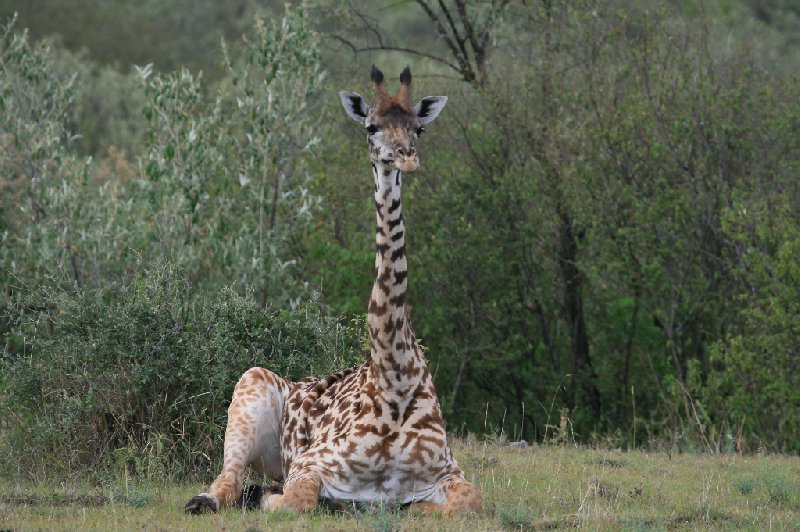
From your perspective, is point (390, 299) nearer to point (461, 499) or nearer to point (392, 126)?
point (392, 126)

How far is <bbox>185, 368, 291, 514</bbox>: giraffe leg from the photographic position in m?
9.42

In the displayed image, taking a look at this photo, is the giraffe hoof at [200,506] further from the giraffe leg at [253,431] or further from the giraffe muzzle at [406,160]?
the giraffe muzzle at [406,160]

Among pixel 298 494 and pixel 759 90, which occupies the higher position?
pixel 759 90

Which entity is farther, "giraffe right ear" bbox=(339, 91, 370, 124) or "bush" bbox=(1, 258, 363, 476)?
"bush" bbox=(1, 258, 363, 476)

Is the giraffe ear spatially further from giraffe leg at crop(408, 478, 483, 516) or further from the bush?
the bush

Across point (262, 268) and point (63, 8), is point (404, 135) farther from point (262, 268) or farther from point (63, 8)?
point (63, 8)

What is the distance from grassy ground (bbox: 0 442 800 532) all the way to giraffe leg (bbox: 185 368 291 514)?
0.43 metres

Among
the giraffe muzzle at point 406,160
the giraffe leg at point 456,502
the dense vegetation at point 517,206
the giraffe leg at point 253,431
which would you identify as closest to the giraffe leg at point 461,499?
the giraffe leg at point 456,502

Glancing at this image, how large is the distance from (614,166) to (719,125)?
1.74 meters

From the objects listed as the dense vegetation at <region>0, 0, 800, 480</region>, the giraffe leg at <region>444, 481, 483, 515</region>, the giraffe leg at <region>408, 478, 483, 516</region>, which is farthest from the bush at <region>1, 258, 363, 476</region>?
the giraffe leg at <region>444, 481, 483, 515</region>

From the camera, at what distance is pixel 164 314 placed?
11516 millimetres

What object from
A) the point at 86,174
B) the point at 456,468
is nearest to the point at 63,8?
the point at 86,174

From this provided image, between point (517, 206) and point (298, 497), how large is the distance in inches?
515

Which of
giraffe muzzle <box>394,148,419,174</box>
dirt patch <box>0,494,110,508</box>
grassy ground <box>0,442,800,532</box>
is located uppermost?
giraffe muzzle <box>394,148,419,174</box>
